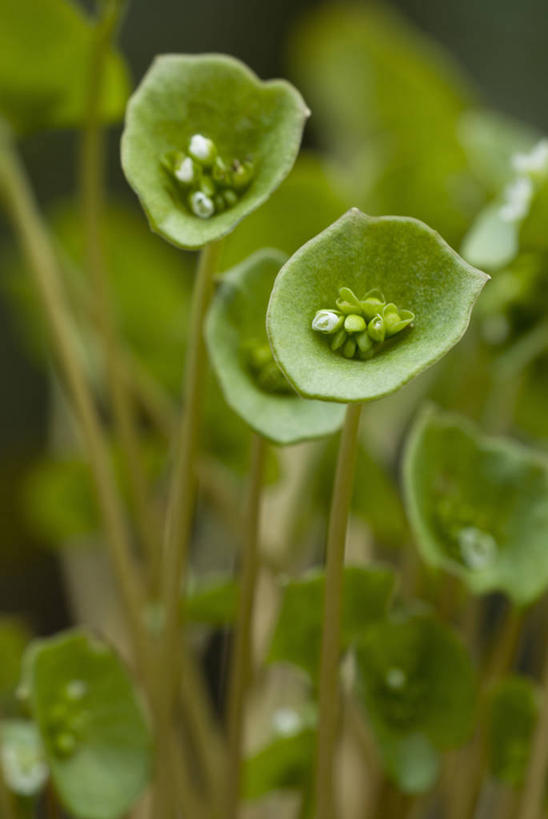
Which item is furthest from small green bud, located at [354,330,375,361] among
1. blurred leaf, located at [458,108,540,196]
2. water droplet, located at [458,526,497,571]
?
blurred leaf, located at [458,108,540,196]

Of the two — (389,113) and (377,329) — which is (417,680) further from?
(389,113)

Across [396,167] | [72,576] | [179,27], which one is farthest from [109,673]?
[179,27]

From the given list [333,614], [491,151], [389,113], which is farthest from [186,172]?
[389,113]

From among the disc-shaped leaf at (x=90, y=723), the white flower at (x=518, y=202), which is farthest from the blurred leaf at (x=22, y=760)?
the white flower at (x=518, y=202)

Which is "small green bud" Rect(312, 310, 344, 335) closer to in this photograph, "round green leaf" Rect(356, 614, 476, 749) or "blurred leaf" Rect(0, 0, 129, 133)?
"round green leaf" Rect(356, 614, 476, 749)

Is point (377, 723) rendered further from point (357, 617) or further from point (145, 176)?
point (145, 176)

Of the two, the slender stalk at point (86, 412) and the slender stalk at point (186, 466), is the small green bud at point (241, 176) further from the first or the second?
the slender stalk at point (86, 412)

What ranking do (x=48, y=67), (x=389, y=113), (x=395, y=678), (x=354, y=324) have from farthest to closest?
(x=389, y=113) < (x=48, y=67) < (x=395, y=678) < (x=354, y=324)
